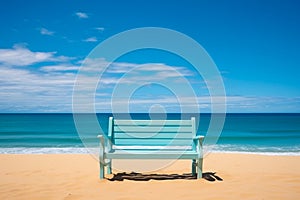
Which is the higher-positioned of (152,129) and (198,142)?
(152,129)

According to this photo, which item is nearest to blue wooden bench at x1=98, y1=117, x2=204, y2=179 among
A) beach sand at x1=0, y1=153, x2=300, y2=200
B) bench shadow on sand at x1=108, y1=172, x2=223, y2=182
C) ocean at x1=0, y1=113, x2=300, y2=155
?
bench shadow on sand at x1=108, y1=172, x2=223, y2=182

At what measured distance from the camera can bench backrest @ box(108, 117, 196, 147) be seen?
5.78m

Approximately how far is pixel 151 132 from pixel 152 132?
2 centimetres

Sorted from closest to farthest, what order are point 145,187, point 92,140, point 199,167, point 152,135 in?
1. point 145,187
2. point 199,167
3. point 152,135
4. point 92,140

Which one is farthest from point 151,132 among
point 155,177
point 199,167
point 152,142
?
point 199,167

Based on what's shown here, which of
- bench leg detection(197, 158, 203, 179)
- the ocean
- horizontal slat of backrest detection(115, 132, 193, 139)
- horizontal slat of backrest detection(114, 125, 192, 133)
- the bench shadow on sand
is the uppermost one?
horizontal slat of backrest detection(114, 125, 192, 133)

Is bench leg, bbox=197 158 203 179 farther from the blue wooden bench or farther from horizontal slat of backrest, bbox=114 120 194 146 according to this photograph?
horizontal slat of backrest, bbox=114 120 194 146

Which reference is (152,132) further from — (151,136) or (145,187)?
(145,187)

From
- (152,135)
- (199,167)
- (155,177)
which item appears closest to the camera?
(199,167)

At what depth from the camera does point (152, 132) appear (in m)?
5.85

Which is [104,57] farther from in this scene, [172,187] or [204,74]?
[172,187]

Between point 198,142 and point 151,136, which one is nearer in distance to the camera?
point 198,142

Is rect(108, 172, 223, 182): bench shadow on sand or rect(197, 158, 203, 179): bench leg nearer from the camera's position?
rect(197, 158, 203, 179): bench leg

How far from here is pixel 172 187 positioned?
4.72m
